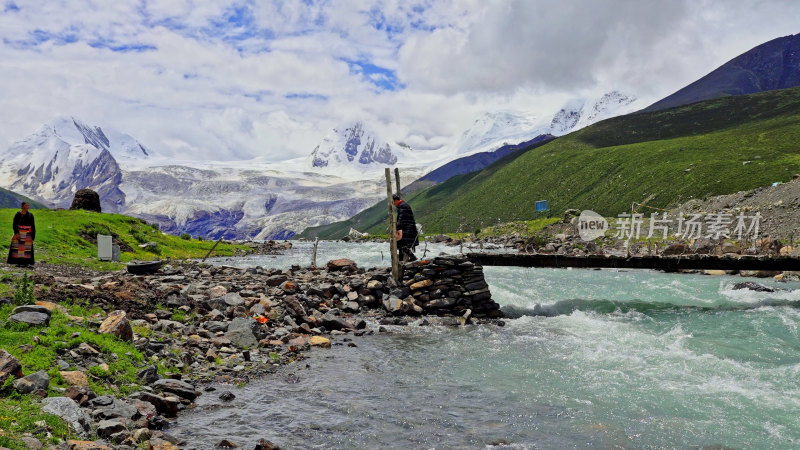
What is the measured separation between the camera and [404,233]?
27125mm

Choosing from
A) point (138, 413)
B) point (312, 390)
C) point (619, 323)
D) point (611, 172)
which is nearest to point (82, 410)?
point (138, 413)

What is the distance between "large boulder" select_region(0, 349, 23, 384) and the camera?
28.9ft

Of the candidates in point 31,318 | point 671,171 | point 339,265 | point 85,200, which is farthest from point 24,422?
point 671,171

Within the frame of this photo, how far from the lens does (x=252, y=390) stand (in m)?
13.0

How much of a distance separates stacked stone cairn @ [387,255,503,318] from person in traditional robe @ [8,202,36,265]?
17.6 meters

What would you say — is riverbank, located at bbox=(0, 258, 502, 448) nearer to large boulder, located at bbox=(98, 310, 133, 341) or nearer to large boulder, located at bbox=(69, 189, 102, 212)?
large boulder, located at bbox=(98, 310, 133, 341)

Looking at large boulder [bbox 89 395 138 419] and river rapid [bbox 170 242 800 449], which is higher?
large boulder [bbox 89 395 138 419]

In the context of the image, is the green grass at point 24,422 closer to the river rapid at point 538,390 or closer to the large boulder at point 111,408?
the large boulder at point 111,408

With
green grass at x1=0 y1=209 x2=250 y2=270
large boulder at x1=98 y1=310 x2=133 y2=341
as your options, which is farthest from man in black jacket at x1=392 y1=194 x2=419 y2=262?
green grass at x1=0 y1=209 x2=250 y2=270

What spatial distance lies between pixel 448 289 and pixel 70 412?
59.0 feet

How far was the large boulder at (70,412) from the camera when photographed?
8.41 m

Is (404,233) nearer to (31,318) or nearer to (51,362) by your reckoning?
(31,318)

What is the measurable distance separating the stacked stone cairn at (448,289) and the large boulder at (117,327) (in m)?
12.4

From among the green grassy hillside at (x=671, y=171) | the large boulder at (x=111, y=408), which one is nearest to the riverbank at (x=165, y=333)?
the large boulder at (x=111, y=408)
